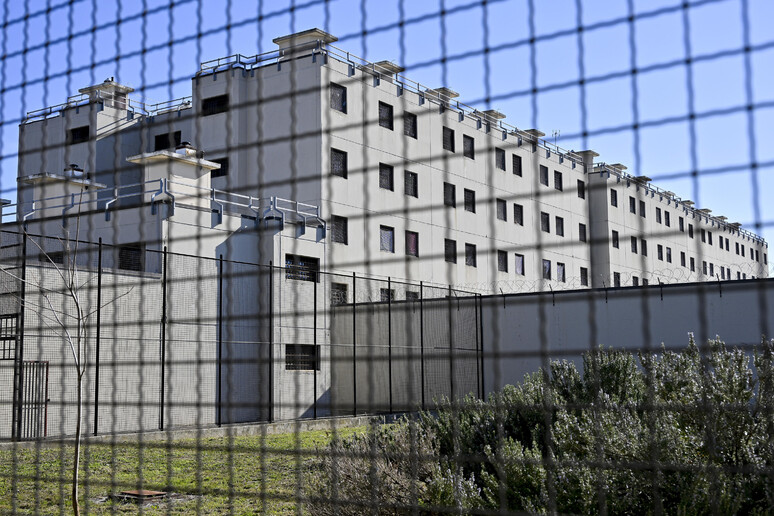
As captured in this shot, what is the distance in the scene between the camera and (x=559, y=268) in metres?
28.9

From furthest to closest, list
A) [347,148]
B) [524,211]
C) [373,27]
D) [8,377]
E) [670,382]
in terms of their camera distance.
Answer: [524,211], [347,148], [8,377], [670,382], [373,27]

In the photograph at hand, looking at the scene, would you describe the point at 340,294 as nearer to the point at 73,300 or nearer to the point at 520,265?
the point at 520,265

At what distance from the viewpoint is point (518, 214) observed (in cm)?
2741

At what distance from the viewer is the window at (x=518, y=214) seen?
87.3 feet

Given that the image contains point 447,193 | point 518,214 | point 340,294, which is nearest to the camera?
point 447,193

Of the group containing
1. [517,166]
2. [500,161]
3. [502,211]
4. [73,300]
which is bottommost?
[73,300]

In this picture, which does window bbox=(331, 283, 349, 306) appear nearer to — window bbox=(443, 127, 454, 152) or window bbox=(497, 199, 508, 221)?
window bbox=(443, 127, 454, 152)

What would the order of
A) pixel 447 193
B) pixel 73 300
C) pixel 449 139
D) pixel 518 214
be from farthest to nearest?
1. pixel 518 214
2. pixel 449 139
3. pixel 447 193
4. pixel 73 300

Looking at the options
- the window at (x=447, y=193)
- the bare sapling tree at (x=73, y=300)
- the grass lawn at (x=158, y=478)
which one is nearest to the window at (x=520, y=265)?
the window at (x=447, y=193)

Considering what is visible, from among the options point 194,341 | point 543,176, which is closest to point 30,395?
point 194,341

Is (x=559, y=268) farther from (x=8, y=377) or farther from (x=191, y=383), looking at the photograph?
(x=8, y=377)

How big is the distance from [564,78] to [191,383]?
14674mm

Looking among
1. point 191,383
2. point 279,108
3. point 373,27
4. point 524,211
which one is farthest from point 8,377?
point 524,211

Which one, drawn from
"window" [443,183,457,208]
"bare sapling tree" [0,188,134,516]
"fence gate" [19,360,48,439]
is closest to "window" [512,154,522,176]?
"window" [443,183,457,208]
